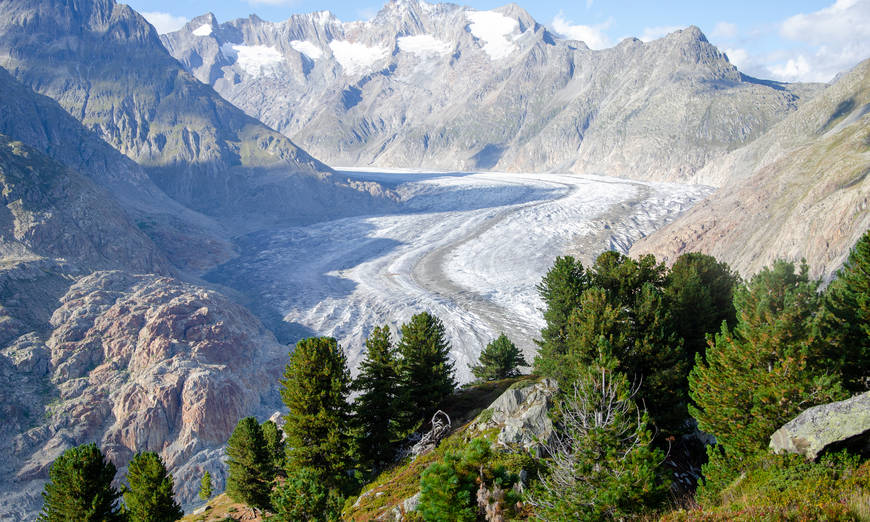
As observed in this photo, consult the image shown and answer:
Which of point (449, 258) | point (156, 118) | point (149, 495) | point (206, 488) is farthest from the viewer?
point (156, 118)

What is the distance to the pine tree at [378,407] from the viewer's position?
26.1 m

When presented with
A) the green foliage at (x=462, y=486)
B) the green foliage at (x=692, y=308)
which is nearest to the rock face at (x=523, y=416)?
the green foliage at (x=462, y=486)

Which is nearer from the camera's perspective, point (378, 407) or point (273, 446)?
point (378, 407)

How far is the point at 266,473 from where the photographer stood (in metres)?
30.3

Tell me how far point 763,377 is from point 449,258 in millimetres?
76044

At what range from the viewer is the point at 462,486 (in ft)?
42.4

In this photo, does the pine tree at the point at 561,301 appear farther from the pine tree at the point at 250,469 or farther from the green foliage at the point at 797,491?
the pine tree at the point at 250,469

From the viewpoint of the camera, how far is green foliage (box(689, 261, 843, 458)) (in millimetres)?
13500

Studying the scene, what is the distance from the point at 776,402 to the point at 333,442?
59.5 feet

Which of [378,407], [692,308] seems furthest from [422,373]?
[692,308]

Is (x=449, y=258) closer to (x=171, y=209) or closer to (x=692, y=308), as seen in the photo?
(x=692, y=308)

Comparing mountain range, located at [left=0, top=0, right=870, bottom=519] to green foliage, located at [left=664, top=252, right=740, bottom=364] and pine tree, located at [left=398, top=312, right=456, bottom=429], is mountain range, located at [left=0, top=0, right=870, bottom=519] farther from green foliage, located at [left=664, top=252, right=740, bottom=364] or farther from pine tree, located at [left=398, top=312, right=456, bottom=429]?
pine tree, located at [left=398, top=312, right=456, bottom=429]

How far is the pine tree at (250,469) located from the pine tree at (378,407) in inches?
304

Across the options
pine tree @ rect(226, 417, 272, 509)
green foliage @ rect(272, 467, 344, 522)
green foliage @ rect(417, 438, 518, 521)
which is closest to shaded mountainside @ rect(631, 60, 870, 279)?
green foliage @ rect(417, 438, 518, 521)
